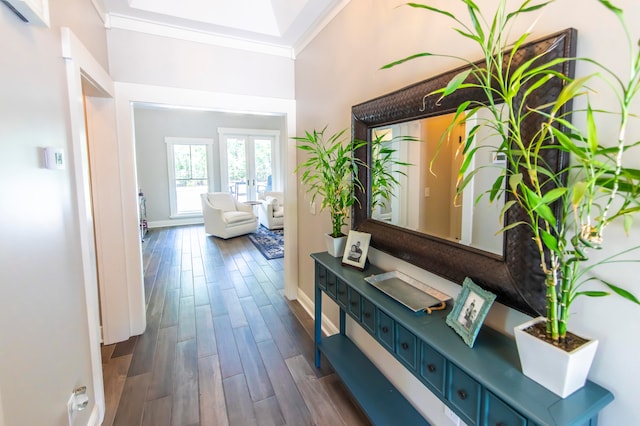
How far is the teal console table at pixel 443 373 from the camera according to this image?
35.1 inches

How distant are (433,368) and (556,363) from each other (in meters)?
0.45

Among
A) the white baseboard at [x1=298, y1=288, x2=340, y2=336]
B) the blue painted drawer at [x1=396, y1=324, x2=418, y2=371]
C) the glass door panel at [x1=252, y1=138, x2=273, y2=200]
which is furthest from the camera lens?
the glass door panel at [x1=252, y1=138, x2=273, y2=200]

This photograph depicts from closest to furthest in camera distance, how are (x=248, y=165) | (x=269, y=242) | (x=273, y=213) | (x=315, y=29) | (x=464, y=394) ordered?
(x=464, y=394)
(x=315, y=29)
(x=269, y=242)
(x=273, y=213)
(x=248, y=165)

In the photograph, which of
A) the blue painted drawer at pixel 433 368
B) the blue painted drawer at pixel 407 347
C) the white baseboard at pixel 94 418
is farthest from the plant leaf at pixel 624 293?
the white baseboard at pixel 94 418

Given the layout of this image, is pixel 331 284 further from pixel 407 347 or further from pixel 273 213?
pixel 273 213

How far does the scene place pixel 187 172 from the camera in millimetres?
7641

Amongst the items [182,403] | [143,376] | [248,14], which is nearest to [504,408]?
[182,403]

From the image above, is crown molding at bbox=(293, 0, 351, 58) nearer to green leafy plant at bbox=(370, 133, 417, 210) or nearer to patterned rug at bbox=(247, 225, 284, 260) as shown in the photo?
green leafy plant at bbox=(370, 133, 417, 210)

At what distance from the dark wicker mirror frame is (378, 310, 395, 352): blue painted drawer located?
0.31 m

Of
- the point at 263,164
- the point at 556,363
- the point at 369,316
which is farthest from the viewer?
the point at 263,164

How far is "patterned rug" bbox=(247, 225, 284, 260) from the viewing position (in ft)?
16.7

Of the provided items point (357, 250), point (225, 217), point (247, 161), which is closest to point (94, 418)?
point (357, 250)

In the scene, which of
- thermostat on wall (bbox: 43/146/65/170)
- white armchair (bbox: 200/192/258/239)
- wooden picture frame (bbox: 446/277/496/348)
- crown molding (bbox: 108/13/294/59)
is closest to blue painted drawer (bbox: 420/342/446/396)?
wooden picture frame (bbox: 446/277/496/348)

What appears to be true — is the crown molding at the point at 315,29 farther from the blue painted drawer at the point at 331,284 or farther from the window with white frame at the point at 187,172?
the window with white frame at the point at 187,172
